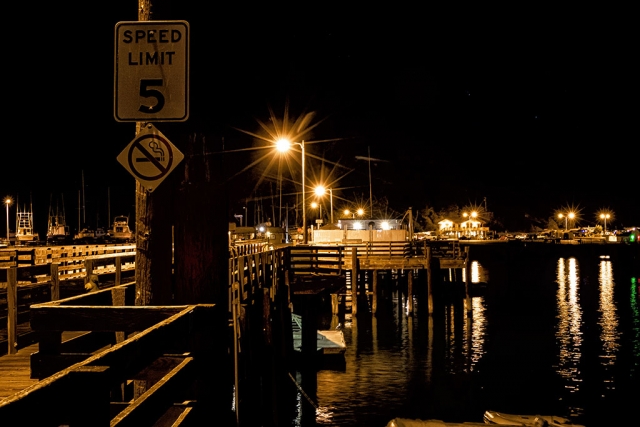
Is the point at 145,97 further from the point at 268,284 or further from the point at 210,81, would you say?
the point at 268,284

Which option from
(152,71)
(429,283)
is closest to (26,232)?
(429,283)

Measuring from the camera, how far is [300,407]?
15898 mm

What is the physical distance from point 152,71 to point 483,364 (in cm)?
1820

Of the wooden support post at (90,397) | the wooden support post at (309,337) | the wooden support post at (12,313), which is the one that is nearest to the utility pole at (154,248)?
the wooden support post at (90,397)

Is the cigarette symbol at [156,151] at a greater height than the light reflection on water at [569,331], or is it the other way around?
the cigarette symbol at [156,151]

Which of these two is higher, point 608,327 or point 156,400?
point 156,400

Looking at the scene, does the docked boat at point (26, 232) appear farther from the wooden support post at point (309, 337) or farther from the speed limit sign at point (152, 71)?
the speed limit sign at point (152, 71)

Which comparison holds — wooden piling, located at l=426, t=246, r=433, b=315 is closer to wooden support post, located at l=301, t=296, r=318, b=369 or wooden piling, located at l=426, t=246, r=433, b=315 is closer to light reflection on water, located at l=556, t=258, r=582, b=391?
light reflection on water, located at l=556, t=258, r=582, b=391

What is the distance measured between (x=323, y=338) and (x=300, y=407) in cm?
412

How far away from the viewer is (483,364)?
21391 mm

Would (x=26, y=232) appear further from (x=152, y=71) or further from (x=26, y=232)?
(x=152, y=71)

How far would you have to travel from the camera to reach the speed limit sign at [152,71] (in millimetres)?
5469

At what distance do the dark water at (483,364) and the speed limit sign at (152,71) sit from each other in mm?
10882

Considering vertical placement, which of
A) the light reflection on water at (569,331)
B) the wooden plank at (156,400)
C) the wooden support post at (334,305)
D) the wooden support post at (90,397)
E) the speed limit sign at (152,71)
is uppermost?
the speed limit sign at (152,71)
